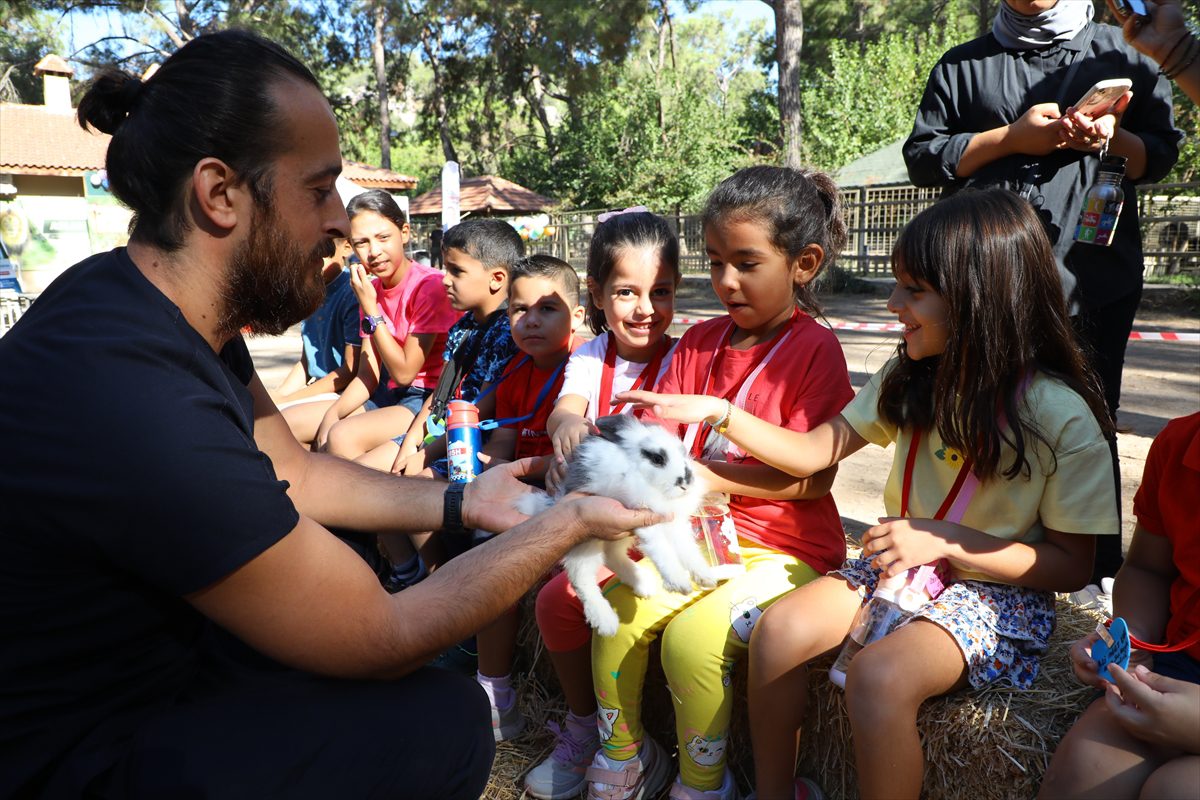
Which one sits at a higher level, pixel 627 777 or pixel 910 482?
pixel 910 482

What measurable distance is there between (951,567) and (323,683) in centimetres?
179

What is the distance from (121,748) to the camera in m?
1.83

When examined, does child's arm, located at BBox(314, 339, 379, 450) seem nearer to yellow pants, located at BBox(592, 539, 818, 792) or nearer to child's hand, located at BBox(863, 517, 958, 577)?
yellow pants, located at BBox(592, 539, 818, 792)

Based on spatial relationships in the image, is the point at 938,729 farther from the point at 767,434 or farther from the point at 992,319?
the point at 992,319

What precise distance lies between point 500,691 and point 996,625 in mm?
1952

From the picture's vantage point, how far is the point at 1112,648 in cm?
196

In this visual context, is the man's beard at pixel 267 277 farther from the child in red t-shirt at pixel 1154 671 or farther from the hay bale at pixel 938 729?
the child in red t-shirt at pixel 1154 671

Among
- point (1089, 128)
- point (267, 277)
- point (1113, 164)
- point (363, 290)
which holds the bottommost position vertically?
point (363, 290)

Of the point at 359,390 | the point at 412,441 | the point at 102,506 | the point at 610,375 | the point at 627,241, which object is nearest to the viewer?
the point at 102,506

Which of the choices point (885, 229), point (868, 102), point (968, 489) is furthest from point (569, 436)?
point (868, 102)

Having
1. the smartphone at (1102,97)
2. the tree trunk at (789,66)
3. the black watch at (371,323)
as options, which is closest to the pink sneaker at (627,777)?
the smartphone at (1102,97)

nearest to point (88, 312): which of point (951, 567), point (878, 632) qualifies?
point (878, 632)

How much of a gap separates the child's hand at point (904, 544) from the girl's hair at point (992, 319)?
0.27 metres

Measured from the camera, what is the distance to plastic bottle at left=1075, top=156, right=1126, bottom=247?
124 inches
